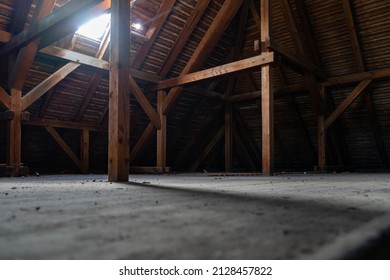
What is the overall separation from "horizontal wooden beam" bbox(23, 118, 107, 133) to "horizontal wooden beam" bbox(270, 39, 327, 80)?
4.56 metres

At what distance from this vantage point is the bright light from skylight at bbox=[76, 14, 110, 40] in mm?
6793

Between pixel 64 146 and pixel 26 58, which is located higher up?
pixel 26 58

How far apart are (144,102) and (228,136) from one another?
3.70m

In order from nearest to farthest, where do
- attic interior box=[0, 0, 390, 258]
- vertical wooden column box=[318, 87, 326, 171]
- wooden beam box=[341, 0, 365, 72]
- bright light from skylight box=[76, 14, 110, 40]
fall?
attic interior box=[0, 0, 390, 258] → bright light from skylight box=[76, 14, 110, 40] → wooden beam box=[341, 0, 365, 72] → vertical wooden column box=[318, 87, 326, 171]

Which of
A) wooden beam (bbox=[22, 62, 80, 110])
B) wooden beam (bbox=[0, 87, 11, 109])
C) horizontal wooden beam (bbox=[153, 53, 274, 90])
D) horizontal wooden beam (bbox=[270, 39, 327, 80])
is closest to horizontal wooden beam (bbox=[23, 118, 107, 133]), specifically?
wooden beam (bbox=[22, 62, 80, 110])

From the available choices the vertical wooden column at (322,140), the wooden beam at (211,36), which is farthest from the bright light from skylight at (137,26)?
the vertical wooden column at (322,140)

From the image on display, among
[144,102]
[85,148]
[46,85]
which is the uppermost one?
[46,85]

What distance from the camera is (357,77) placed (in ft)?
25.5

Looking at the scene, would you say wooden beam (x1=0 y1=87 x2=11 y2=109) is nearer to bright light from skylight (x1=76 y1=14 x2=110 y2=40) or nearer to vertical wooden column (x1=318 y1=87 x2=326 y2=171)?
bright light from skylight (x1=76 y1=14 x2=110 y2=40)

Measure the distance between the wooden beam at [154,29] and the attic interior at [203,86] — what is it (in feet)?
0.07

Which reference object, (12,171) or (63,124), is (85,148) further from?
(12,171)

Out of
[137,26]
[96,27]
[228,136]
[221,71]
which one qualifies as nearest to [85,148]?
[96,27]


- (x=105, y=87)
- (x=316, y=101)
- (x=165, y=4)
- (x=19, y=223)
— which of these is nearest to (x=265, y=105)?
(x=316, y=101)

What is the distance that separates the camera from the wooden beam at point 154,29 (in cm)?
717
